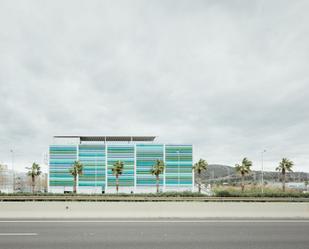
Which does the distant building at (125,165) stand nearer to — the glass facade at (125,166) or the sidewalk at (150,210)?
the glass facade at (125,166)

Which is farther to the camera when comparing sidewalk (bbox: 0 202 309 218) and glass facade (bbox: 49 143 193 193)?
glass facade (bbox: 49 143 193 193)

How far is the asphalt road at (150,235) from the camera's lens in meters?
9.26

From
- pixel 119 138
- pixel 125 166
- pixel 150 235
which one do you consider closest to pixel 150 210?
pixel 150 235

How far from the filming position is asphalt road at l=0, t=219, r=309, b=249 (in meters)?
9.26

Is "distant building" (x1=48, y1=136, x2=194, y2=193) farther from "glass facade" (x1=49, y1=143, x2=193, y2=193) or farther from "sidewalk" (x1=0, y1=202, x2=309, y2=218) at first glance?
"sidewalk" (x1=0, y1=202, x2=309, y2=218)

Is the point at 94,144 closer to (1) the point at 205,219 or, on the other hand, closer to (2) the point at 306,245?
(1) the point at 205,219

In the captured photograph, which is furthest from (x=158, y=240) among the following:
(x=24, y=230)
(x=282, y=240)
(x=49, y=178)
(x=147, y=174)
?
(x=49, y=178)

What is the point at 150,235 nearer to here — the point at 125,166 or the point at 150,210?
the point at 150,210

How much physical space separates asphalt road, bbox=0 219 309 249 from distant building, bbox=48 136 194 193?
68546 mm

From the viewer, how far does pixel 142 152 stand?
8362 centimetres

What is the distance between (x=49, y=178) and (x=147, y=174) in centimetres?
2838

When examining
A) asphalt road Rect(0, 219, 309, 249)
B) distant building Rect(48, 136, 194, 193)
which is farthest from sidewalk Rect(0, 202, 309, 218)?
distant building Rect(48, 136, 194, 193)

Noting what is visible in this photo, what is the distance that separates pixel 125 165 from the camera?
8231 cm

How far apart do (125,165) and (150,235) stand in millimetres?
72350
